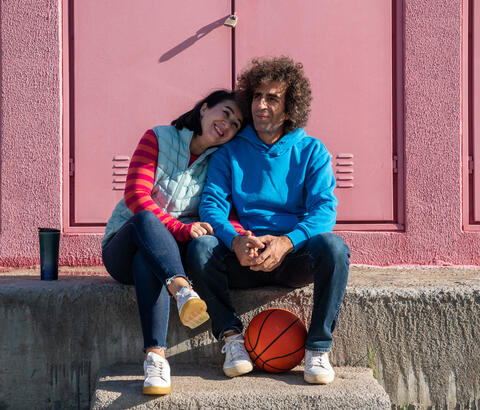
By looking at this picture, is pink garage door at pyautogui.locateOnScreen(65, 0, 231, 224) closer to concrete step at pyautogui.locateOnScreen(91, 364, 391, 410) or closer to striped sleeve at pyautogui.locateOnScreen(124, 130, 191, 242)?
striped sleeve at pyautogui.locateOnScreen(124, 130, 191, 242)

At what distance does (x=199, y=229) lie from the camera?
2961 millimetres

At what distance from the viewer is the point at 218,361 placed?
123 inches

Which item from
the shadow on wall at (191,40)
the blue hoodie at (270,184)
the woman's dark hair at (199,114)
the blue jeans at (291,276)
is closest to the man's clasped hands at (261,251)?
the blue jeans at (291,276)

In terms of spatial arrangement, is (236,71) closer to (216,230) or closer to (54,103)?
(54,103)

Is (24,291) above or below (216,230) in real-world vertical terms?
below

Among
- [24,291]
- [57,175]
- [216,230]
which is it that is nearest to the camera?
[216,230]

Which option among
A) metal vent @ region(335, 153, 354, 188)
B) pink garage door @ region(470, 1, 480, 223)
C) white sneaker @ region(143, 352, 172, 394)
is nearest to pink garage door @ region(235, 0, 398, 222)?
metal vent @ region(335, 153, 354, 188)

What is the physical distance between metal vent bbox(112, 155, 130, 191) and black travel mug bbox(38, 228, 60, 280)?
86cm

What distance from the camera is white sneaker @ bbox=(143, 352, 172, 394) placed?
2.54m

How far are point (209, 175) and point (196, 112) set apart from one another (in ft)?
1.26

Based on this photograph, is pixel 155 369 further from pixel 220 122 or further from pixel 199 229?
pixel 220 122

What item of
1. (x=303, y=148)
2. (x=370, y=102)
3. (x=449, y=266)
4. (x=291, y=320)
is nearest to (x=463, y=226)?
(x=449, y=266)

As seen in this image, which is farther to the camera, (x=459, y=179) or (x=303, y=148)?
(x=459, y=179)

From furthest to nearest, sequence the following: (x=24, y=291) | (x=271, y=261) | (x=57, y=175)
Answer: (x=57, y=175) → (x=24, y=291) → (x=271, y=261)
